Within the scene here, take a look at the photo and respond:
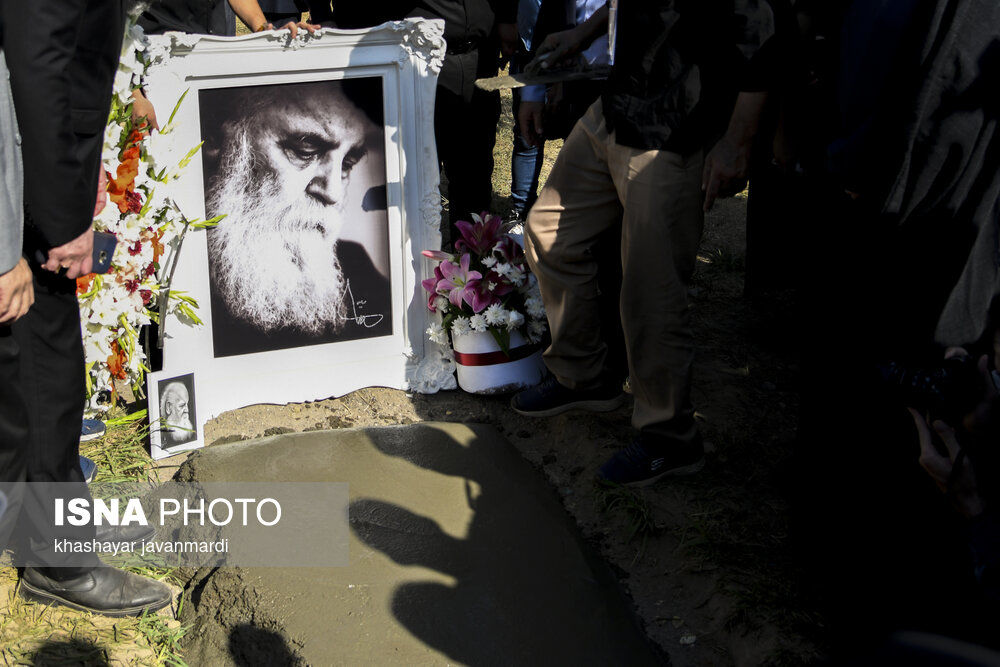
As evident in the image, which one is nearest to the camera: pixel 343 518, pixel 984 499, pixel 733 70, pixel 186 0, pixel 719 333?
pixel 984 499

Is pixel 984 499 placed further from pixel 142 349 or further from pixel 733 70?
pixel 142 349

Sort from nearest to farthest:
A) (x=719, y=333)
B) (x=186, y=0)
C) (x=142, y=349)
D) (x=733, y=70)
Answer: (x=733, y=70), (x=142, y=349), (x=186, y=0), (x=719, y=333)

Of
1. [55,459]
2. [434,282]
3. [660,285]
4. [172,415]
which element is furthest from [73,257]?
[660,285]

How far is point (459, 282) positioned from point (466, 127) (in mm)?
783

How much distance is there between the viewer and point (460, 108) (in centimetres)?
372

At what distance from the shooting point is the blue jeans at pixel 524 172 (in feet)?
14.2

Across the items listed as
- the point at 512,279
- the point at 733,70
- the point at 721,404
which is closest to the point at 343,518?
the point at 512,279

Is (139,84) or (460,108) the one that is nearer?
(139,84)

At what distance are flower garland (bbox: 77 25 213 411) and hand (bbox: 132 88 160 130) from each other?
0.01 m

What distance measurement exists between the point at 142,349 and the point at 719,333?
230cm

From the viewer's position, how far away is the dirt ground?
7.91 feet

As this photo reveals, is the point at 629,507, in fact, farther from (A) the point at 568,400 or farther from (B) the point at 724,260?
(B) the point at 724,260

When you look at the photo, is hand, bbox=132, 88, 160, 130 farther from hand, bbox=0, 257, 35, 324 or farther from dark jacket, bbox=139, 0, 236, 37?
hand, bbox=0, 257, 35, 324

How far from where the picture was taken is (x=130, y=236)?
9.66 ft
